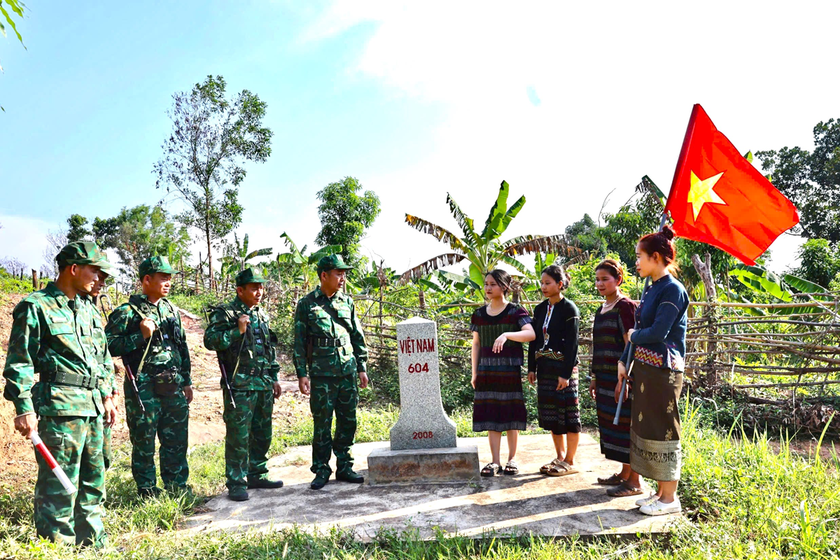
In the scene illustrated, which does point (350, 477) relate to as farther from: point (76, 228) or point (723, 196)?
point (76, 228)

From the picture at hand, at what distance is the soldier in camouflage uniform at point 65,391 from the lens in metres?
2.93

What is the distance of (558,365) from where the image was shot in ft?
13.8

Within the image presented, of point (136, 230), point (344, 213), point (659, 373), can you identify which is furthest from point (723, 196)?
point (136, 230)

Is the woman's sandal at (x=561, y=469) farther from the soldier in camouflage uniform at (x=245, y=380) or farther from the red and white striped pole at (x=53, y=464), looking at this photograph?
the red and white striped pole at (x=53, y=464)

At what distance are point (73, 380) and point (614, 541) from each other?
3256 mm

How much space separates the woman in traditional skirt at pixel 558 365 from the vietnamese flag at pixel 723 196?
1.01 metres

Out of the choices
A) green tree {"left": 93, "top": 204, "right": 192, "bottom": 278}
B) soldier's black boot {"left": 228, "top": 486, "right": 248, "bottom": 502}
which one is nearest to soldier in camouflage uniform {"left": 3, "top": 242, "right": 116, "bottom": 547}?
soldier's black boot {"left": 228, "top": 486, "right": 248, "bottom": 502}

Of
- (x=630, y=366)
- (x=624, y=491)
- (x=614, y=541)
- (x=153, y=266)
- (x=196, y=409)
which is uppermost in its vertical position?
(x=153, y=266)

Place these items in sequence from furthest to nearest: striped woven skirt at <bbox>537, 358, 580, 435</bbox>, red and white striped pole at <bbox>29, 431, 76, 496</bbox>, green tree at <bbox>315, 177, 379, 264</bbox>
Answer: green tree at <bbox>315, 177, 379, 264</bbox>
striped woven skirt at <bbox>537, 358, 580, 435</bbox>
red and white striped pole at <bbox>29, 431, 76, 496</bbox>

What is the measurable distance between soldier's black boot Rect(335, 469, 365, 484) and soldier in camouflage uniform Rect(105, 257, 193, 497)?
117cm

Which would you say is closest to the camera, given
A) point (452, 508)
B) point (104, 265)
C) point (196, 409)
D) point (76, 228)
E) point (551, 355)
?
point (104, 265)

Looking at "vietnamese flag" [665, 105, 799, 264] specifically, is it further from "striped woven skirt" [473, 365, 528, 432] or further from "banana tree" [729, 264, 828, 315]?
"banana tree" [729, 264, 828, 315]

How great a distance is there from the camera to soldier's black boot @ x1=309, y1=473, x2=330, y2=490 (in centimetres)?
428

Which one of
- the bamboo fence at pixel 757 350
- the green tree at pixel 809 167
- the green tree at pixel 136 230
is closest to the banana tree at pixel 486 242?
the bamboo fence at pixel 757 350
